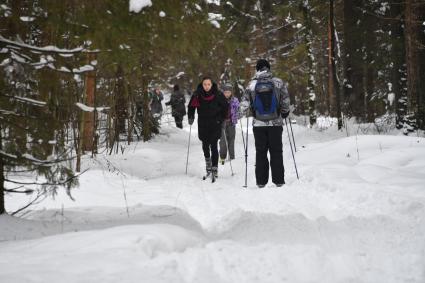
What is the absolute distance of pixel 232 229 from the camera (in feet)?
18.5

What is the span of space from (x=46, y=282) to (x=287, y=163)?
28.3 ft

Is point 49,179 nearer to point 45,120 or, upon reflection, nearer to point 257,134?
point 45,120

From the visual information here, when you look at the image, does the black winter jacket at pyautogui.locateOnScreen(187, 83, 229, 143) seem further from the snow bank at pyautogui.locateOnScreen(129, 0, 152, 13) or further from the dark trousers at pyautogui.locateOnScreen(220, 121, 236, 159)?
the snow bank at pyautogui.locateOnScreen(129, 0, 152, 13)

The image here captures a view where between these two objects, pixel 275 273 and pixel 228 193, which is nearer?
pixel 275 273

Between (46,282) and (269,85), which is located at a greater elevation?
(269,85)

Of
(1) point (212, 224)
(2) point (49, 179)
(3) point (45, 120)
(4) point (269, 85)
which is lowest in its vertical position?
(1) point (212, 224)

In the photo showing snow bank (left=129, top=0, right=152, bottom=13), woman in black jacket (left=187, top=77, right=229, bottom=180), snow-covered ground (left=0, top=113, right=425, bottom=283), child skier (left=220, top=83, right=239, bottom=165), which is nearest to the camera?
snow-covered ground (left=0, top=113, right=425, bottom=283)

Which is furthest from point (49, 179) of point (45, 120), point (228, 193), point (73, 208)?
point (228, 193)

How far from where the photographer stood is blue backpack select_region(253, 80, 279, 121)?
8.33 metres

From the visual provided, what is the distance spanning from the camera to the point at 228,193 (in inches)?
320

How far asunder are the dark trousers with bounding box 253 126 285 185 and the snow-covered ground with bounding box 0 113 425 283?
1.05ft

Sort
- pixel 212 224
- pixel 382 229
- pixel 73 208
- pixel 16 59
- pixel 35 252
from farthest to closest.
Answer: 1. pixel 73 208
2. pixel 212 224
3. pixel 382 229
4. pixel 16 59
5. pixel 35 252

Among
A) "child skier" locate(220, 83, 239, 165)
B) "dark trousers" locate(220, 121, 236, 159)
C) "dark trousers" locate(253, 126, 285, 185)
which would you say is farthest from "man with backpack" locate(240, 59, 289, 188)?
"dark trousers" locate(220, 121, 236, 159)

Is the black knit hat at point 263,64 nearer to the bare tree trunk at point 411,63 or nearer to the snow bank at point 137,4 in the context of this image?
the snow bank at point 137,4
